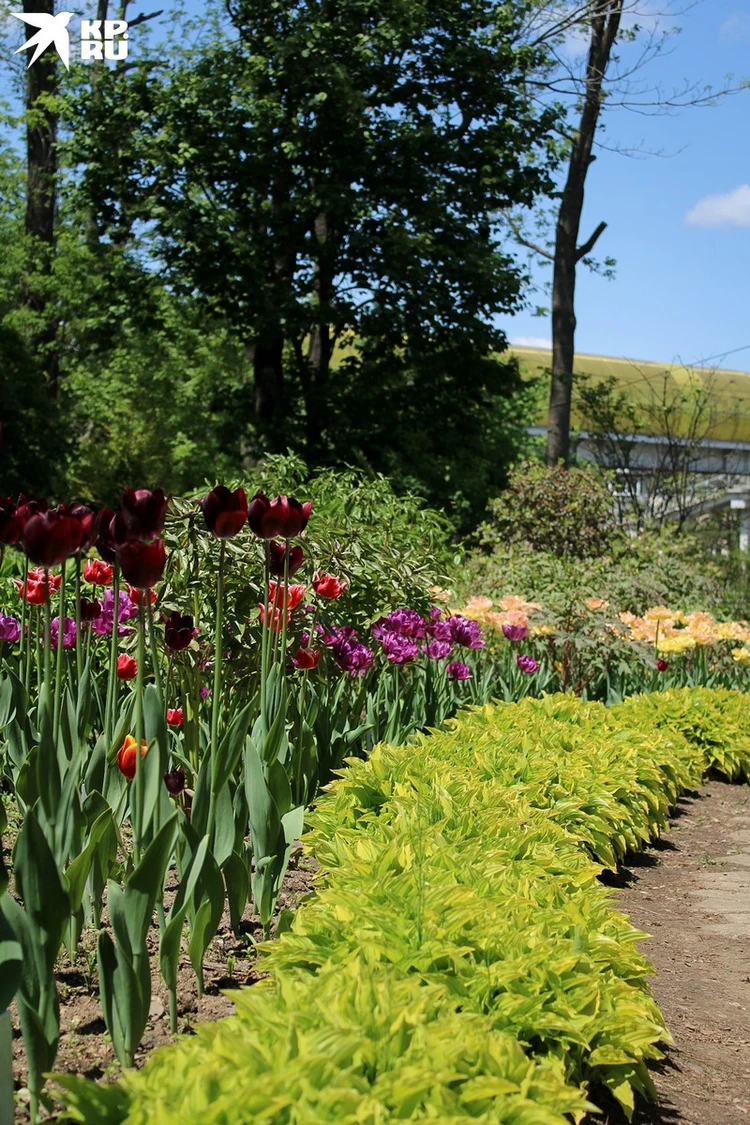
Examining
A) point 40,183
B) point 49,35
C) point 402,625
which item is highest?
point 49,35

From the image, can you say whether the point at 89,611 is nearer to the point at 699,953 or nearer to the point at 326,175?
the point at 699,953

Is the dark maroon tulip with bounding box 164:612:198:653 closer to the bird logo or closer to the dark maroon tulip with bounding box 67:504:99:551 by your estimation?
the dark maroon tulip with bounding box 67:504:99:551

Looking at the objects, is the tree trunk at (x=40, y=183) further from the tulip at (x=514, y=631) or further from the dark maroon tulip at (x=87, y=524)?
the dark maroon tulip at (x=87, y=524)

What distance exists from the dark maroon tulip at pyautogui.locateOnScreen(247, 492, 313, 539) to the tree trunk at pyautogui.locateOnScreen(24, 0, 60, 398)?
16290 millimetres

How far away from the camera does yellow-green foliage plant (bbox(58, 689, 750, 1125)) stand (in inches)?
76.4

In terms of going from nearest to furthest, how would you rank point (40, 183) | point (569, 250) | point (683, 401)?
point (569, 250), point (683, 401), point (40, 183)

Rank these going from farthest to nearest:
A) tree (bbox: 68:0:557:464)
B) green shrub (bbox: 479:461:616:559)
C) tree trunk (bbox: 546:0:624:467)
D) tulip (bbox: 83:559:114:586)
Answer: tree trunk (bbox: 546:0:624:467)
tree (bbox: 68:0:557:464)
green shrub (bbox: 479:461:616:559)
tulip (bbox: 83:559:114:586)

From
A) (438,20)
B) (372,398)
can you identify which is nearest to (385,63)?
(438,20)

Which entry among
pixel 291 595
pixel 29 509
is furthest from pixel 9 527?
pixel 291 595

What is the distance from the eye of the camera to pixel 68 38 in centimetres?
1955

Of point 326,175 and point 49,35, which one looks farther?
point 49,35

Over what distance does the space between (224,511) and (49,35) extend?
18.4 m

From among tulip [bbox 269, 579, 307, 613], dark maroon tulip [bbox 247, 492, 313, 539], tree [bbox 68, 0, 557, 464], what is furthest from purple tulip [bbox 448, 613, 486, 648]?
tree [bbox 68, 0, 557, 464]

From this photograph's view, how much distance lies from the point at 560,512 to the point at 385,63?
751cm
